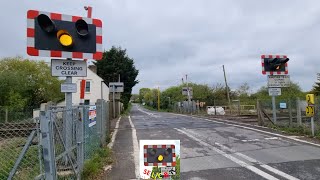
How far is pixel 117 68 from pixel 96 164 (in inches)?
1926

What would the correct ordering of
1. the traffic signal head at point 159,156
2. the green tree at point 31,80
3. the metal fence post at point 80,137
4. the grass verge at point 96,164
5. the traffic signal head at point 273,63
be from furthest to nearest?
the green tree at point 31,80 < the traffic signal head at point 273,63 < the grass verge at point 96,164 < the metal fence post at point 80,137 < the traffic signal head at point 159,156

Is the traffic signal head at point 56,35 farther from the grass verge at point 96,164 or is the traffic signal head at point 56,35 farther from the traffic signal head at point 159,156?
the traffic signal head at point 159,156

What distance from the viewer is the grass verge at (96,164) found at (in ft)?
22.1

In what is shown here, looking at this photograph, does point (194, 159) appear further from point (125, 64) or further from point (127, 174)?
point (125, 64)

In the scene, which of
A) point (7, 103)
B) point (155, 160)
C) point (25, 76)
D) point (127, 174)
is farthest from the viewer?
point (25, 76)

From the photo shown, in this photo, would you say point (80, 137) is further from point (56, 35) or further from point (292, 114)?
point (292, 114)

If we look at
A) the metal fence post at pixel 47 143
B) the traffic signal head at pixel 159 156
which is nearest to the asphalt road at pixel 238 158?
the traffic signal head at pixel 159 156

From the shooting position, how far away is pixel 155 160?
527 cm

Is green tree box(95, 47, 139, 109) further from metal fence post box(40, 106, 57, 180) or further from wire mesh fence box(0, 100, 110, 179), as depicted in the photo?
metal fence post box(40, 106, 57, 180)

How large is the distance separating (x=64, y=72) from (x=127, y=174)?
8.48 feet

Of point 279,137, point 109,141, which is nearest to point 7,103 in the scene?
point 109,141

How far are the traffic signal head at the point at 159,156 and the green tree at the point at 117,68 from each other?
163 feet

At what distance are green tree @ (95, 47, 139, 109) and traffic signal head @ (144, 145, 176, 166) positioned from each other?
163 feet

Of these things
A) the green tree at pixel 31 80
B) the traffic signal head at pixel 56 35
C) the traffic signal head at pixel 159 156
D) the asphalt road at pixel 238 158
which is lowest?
the asphalt road at pixel 238 158
